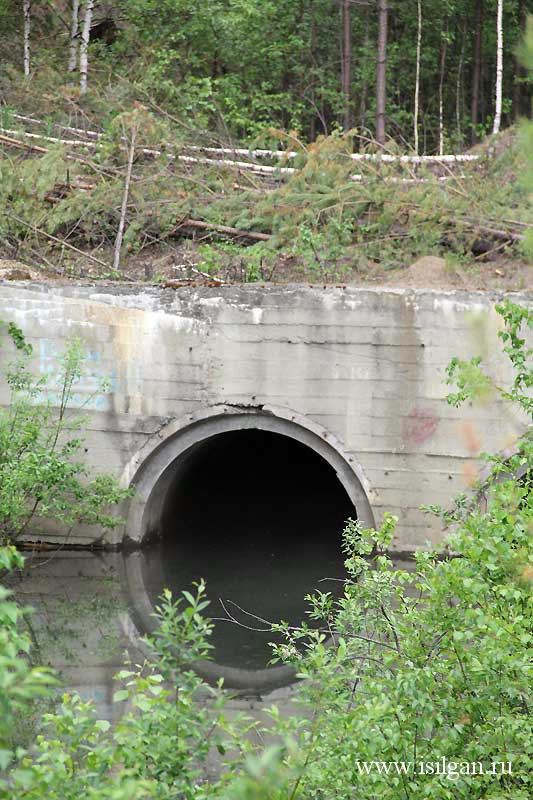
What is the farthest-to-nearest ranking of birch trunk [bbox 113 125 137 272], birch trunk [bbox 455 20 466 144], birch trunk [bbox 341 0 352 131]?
birch trunk [bbox 455 20 466 144], birch trunk [bbox 341 0 352 131], birch trunk [bbox 113 125 137 272]

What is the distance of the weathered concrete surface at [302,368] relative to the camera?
10398mm

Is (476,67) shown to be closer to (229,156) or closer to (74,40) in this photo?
(229,156)

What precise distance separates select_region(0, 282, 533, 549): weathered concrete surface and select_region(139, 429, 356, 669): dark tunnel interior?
99 cm

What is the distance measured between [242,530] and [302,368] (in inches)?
141

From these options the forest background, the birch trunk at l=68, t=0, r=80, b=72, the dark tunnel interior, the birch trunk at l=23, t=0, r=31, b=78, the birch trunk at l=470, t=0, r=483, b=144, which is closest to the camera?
the dark tunnel interior

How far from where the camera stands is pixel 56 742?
355 cm

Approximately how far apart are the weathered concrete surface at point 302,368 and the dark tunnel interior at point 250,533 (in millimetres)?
994

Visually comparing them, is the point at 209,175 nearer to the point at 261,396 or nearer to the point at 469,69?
the point at 261,396

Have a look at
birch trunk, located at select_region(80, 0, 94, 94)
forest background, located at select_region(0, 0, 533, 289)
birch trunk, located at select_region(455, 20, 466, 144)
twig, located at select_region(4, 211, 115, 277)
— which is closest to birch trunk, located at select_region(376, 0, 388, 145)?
forest background, located at select_region(0, 0, 533, 289)

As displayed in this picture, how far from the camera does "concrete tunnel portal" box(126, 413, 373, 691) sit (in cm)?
931

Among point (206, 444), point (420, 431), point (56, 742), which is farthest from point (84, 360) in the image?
point (56, 742)

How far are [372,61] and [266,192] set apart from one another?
361 inches

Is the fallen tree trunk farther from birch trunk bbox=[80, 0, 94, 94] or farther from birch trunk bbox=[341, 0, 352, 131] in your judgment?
birch trunk bbox=[341, 0, 352, 131]

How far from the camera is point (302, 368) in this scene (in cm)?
1067
